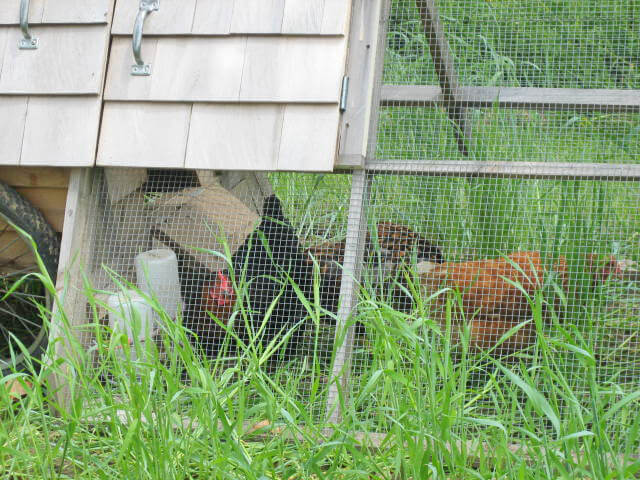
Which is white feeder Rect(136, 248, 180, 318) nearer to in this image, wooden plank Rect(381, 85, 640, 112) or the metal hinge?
the metal hinge

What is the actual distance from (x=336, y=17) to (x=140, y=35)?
25.1 inches

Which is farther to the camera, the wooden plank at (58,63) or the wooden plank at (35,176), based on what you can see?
the wooden plank at (35,176)

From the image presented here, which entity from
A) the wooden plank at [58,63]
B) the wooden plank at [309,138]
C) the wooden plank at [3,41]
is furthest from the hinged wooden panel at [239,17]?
the wooden plank at [3,41]

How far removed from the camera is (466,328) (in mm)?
1831

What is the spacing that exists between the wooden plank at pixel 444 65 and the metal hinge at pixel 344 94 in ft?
2.17

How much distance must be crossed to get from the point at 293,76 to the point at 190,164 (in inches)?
17.2

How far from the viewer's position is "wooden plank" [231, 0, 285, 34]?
2.65 metres

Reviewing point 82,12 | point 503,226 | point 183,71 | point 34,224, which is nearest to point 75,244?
point 34,224

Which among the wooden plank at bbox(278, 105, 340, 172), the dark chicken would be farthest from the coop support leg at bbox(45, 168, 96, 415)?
the wooden plank at bbox(278, 105, 340, 172)

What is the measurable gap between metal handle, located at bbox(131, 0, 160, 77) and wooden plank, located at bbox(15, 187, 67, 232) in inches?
20.2

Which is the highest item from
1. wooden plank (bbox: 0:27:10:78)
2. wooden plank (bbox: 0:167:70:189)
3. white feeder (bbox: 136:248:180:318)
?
wooden plank (bbox: 0:27:10:78)

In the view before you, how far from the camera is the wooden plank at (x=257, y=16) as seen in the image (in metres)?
2.65

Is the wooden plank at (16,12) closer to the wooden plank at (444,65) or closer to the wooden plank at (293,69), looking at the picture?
the wooden plank at (293,69)

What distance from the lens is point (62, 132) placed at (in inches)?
107
